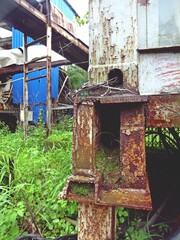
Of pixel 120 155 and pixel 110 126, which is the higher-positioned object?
pixel 110 126

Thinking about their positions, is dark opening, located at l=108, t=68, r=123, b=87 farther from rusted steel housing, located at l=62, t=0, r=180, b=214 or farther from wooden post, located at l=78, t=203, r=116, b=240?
wooden post, located at l=78, t=203, r=116, b=240

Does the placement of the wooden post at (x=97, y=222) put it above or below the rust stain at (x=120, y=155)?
below

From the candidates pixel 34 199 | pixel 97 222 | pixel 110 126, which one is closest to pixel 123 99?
pixel 110 126

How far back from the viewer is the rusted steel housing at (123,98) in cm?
124

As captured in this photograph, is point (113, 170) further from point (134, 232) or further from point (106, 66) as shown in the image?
point (134, 232)

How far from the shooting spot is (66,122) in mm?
6258

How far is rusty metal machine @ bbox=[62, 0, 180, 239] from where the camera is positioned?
1237 millimetres

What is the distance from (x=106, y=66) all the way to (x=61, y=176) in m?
1.42

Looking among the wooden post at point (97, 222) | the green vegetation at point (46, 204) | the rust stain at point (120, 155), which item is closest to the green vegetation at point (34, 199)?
the green vegetation at point (46, 204)

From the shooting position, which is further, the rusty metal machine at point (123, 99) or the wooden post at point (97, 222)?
the wooden post at point (97, 222)

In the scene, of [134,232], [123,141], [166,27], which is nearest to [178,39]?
[166,27]

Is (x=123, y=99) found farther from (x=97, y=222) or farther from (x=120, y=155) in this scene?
(x=97, y=222)

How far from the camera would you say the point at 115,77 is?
149 cm

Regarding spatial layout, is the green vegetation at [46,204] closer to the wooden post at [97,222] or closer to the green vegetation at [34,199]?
the green vegetation at [34,199]
